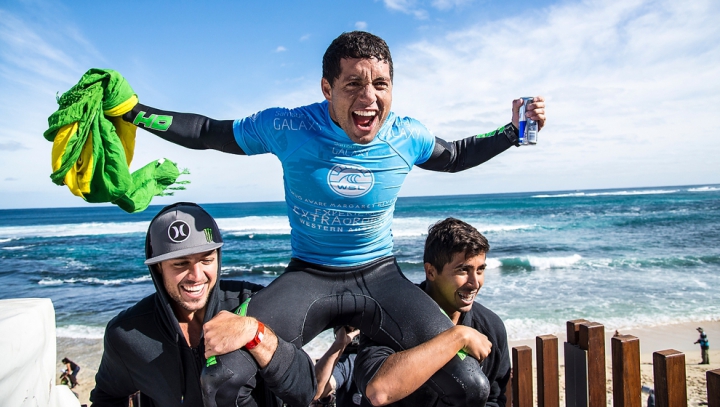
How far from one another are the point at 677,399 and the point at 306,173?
273cm

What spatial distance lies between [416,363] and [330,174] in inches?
49.0

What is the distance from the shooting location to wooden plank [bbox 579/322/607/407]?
10.9 feet

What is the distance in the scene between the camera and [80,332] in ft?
43.4

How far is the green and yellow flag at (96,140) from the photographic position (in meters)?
2.70

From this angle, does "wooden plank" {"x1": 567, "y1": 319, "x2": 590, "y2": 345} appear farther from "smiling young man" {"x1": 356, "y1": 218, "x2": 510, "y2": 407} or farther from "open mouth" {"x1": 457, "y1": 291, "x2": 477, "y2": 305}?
"open mouth" {"x1": 457, "y1": 291, "x2": 477, "y2": 305}

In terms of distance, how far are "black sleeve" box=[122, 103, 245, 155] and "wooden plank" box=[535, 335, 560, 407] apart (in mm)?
2627

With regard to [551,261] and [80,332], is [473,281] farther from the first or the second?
[551,261]

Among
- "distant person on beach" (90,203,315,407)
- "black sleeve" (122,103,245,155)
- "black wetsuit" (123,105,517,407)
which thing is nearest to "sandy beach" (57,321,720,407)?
"black wetsuit" (123,105,517,407)

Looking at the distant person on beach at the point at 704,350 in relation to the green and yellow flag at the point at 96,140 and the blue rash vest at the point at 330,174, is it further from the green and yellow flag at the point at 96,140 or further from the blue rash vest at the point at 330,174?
→ the green and yellow flag at the point at 96,140

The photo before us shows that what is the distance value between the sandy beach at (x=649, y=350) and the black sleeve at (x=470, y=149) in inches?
281

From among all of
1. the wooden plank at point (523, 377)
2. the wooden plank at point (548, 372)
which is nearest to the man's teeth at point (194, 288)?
the wooden plank at point (523, 377)

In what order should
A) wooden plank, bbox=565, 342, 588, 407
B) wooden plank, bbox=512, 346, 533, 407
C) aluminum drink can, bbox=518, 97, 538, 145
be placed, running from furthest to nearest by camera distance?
wooden plank, bbox=512, 346, 533, 407, wooden plank, bbox=565, 342, 588, 407, aluminum drink can, bbox=518, 97, 538, 145

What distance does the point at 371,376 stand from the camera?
8.71 feet

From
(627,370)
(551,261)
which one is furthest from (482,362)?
(551,261)
